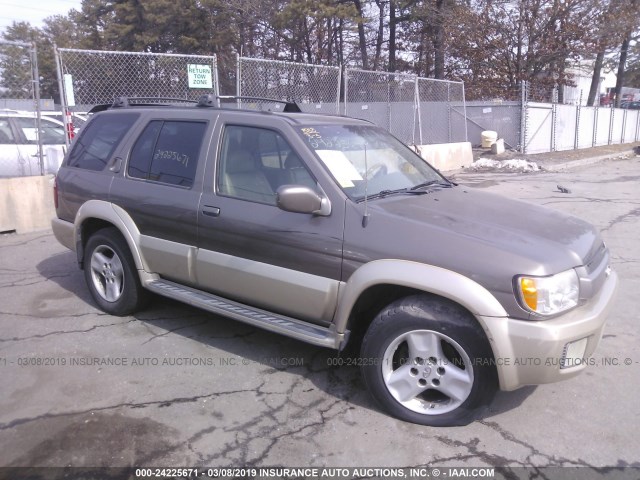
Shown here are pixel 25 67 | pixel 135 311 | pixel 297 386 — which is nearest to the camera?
pixel 297 386

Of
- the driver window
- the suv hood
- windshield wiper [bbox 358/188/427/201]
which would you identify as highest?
the driver window

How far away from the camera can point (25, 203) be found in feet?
27.2

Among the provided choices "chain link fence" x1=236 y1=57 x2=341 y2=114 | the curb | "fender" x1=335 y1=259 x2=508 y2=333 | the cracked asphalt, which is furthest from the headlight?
the curb

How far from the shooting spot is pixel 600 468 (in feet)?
9.39

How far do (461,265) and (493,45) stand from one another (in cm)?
2554

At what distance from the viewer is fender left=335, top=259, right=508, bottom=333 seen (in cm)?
293

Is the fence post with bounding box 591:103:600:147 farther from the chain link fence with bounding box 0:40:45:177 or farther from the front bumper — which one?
the front bumper

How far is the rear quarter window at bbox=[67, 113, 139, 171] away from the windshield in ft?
6.15

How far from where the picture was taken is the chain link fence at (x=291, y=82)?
10.7 m

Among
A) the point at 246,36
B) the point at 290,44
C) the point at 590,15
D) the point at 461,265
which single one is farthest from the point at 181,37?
the point at 461,265

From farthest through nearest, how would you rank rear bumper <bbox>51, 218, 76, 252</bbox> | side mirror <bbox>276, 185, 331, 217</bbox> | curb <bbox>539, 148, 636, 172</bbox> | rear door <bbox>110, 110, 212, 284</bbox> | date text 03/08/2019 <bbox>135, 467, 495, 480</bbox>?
curb <bbox>539, 148, 636, 172</bbox>, rear bumper <bbox>51, 218, 76, 252</bbox>, rear door <bbox>110, 110, 212, 284</bbox>, side mirror <bbox>276, 185, 331, 217</bbox>, date text 03/08/2019 <bbox>135, 467, 495, 480</bbox>

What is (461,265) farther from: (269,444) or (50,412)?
(50,412)

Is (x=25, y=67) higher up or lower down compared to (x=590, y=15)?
lower down

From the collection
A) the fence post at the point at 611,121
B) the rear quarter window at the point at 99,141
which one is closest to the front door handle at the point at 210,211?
the rear quarter window at the point at 99,141
